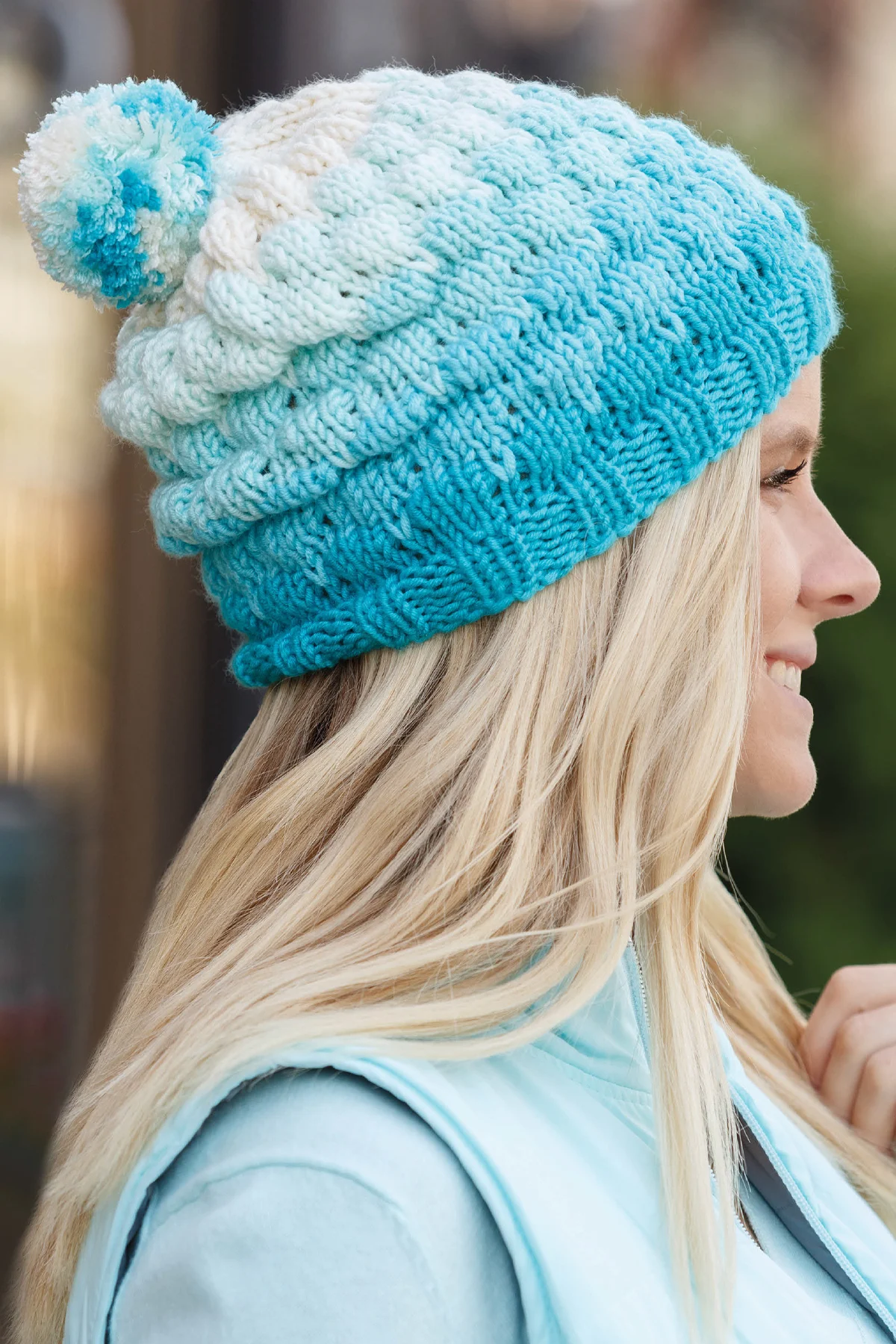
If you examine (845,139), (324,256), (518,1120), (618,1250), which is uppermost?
(845,139)

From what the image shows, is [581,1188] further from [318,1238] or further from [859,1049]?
[859,1049]

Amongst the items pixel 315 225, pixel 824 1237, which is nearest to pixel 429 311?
pixel 315 225

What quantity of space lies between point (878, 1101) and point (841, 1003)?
146 mm

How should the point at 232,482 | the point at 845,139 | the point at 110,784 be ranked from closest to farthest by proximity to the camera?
the point at 232,482, the point at 110,784, the point at 845,139

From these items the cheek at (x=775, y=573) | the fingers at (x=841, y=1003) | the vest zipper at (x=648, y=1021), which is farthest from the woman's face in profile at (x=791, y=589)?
the fingers at (x=841, y=1003)

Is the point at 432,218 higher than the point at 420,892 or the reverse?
higher

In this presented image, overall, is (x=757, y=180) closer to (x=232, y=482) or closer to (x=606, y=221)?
(x=606, y=221)

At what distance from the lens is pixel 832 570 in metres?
1.57

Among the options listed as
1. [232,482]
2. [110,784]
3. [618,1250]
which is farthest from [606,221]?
[110,784]

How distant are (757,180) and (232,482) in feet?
A: 2.28

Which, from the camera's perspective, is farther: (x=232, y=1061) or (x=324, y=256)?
(x=324, y=256)

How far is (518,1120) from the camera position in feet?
4.01

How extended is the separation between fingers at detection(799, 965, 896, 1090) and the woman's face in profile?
16.3 inches

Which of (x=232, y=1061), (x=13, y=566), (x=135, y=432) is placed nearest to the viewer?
(x=232, y=1061)
